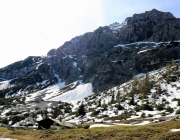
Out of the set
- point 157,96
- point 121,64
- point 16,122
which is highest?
point 121,64

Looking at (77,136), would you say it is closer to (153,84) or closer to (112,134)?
(112,134)

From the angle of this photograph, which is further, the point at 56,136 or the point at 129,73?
the point at 129,73

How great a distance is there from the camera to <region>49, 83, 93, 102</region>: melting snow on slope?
167750 mm

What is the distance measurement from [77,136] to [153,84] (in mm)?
70414

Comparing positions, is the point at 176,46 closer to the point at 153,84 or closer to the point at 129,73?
the point at 129,73

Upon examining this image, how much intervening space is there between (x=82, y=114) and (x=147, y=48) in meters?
138

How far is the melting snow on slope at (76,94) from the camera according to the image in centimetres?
16775

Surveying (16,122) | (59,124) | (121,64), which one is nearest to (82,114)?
(59,124)

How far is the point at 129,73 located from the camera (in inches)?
7136

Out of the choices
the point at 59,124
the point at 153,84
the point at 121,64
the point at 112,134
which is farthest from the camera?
the point at 121,64

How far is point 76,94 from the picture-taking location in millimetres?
176500

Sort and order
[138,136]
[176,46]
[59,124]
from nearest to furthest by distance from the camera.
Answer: [138,136]
[59,124]
[176,46]

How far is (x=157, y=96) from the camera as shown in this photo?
73000 millimetres

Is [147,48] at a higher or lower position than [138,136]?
higher
